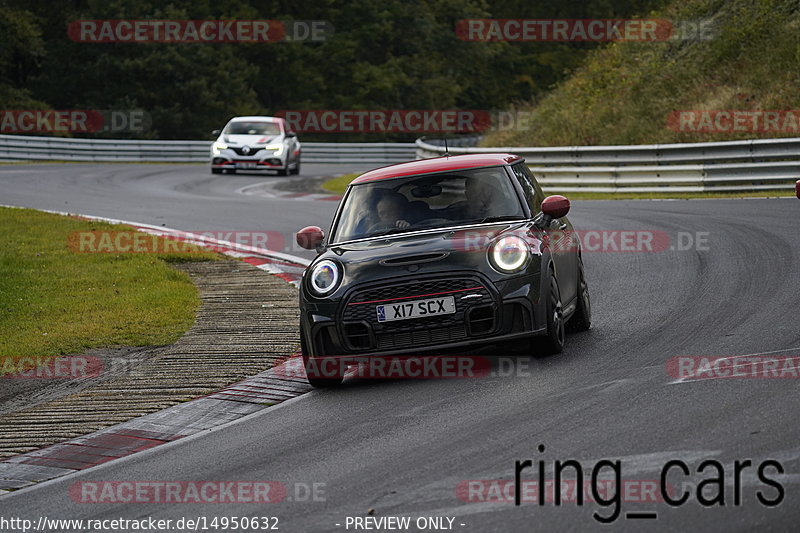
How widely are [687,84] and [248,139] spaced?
458 inches

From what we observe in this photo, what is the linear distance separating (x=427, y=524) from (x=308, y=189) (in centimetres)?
2371

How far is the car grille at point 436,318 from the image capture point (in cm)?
810

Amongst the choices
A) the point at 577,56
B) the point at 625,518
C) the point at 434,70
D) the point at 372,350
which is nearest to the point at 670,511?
the point at 625,518

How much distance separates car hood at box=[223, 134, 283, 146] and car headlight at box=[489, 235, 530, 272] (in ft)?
82.1

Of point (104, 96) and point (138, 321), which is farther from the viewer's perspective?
point (104, 96)

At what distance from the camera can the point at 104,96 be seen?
2226 inches

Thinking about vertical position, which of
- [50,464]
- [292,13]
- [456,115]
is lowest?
[50,464]

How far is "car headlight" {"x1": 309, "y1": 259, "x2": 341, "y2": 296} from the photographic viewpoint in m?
8.34

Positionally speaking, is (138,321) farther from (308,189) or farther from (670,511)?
(308,189)

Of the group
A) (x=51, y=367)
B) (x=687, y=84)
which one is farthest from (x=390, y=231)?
(x=687, y=84)

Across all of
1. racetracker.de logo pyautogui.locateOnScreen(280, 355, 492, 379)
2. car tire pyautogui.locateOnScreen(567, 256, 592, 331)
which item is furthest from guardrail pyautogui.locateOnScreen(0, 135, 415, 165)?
racetracker.de logo pyautogui.locateOnScreen(280, 355, 492, 379)

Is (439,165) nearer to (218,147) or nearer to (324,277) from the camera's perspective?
(324,277)

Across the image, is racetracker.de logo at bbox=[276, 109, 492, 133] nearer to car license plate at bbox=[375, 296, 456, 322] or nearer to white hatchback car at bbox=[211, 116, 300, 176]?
white hatchback car at bbox=[211, 116, 300, 176]

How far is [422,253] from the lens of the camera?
8242mm
